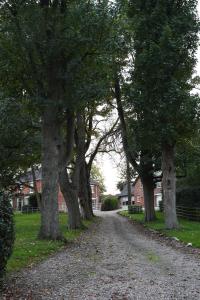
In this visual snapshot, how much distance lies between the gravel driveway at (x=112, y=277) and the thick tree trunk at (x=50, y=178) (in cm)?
352

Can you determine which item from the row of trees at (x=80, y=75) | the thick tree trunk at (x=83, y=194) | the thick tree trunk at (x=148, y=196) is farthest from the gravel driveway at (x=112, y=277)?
the thick tree trunk at (x=83, y=194)

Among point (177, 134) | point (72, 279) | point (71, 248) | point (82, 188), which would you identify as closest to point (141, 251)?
point (71, 248)

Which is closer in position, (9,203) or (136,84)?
(9,203)

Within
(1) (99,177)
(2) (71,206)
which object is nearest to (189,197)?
(2) (71,206)

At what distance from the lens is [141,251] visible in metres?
16.1

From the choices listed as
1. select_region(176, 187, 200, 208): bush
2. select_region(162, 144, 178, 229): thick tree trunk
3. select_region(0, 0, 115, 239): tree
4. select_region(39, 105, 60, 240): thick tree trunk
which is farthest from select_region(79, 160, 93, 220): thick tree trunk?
select_region(39, 105, 60, 240): thick tree trunk

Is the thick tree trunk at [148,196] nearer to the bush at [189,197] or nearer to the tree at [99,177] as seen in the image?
the bush at [189,197]

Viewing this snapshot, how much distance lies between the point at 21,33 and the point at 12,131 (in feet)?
19.1

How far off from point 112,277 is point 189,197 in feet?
93.6

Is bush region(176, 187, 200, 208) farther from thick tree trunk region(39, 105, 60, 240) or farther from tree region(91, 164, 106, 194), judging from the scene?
tree region(91, 164, 106, 194)

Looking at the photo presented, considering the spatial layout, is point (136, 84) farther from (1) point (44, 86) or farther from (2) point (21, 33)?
(2) point (21, 33)

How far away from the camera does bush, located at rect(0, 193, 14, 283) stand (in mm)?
8188

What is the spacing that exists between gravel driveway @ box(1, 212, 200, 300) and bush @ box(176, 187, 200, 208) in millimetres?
21839

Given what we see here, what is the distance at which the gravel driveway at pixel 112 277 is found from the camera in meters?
8.59
